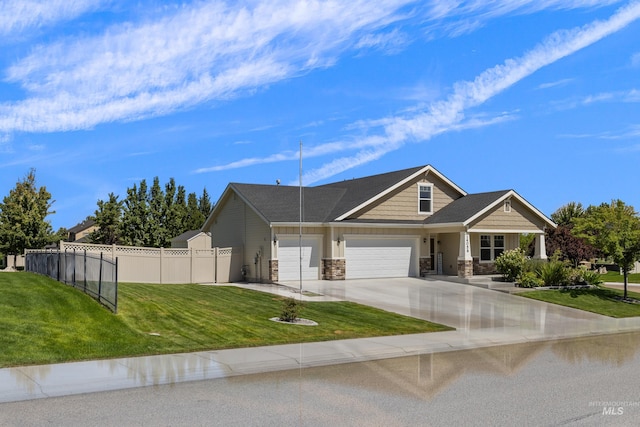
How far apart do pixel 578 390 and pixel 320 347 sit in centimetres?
591

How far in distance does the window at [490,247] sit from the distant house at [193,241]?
2309cm

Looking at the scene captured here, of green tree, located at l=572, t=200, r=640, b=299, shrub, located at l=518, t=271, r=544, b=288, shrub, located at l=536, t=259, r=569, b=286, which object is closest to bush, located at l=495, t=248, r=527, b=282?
shrub, located at l=518, t=271, r=544, b=288

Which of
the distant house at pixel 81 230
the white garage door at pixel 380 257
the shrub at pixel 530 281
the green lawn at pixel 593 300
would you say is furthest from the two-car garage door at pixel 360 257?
the distant house at pixel 81 230

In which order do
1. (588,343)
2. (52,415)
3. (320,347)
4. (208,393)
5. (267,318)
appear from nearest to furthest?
(52,415) < (208,393) < (320,347) < (588,343) < (267,318)

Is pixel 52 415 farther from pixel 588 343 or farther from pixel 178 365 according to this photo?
pixel 588 343

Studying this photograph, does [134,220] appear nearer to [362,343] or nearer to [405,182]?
[405,182]

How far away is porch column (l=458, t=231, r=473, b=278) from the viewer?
30.6m

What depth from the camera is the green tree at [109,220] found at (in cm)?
5053

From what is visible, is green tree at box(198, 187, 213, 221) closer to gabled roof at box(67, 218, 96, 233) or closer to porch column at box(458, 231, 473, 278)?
gabled roof at box(67, 218, 96, 233)

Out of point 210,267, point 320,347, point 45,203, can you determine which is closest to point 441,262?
point 210,267

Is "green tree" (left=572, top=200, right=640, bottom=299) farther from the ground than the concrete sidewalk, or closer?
farther from the ground

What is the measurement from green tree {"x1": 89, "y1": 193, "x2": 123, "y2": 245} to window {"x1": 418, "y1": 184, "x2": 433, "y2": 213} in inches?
1124

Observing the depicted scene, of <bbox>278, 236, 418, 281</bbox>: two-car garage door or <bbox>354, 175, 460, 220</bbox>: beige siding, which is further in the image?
<bbox>354, 175, 460, 220</bbox>: beige siding

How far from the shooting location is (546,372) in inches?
438
